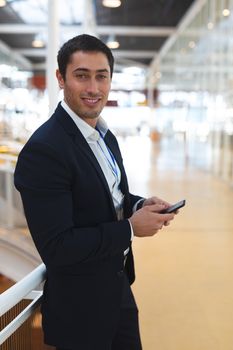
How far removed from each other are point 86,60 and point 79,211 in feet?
1.65

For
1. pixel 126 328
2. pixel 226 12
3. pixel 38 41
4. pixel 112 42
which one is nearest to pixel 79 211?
pixel 126 328

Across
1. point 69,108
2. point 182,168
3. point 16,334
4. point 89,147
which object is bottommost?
point 182,168

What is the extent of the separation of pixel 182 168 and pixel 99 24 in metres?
9.83

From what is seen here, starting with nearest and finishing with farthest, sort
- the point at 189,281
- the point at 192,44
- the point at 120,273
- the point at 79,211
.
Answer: the point at 79,211 → the point at 120,273 → the point at 189,281 → the point at 192,44

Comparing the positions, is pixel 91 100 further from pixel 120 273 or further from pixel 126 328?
pixel 126 328

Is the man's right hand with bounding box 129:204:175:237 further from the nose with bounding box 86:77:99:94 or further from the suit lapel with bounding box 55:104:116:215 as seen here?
the nose with bounding box 86:77:99:94

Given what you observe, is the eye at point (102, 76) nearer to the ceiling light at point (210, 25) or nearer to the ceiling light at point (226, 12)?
the ceiling light at point (226, 12)

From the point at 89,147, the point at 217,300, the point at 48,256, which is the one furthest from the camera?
the point at 217,300

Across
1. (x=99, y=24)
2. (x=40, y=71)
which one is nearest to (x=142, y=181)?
(x=99, y=24)

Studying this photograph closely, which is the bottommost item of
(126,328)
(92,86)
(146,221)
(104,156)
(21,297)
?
Answer: (126,328)

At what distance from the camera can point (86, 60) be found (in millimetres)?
1609

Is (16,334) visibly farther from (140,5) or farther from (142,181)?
(140,5)

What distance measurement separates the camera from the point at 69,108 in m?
1.67

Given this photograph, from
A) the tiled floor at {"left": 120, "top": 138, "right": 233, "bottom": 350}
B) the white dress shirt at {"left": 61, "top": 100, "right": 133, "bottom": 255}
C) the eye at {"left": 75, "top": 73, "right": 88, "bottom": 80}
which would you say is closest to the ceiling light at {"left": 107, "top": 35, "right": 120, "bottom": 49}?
the tiled floor at {"left": 120, "top": 138, "right": 233, "bottom": 350}
